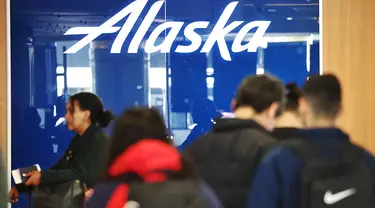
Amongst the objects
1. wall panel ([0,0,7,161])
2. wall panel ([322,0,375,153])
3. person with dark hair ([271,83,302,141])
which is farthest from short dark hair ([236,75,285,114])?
wall panel ([0,0,7,161])

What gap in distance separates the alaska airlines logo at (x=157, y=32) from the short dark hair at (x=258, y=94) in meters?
2.17

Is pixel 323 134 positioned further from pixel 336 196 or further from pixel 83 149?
pixel 83 149

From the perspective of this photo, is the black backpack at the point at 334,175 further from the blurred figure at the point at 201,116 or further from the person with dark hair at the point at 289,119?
the blurred figure at the point at 201,116

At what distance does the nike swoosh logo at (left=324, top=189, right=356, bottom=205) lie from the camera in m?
2.31

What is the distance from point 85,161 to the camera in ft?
11.8

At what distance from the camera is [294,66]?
5.05 meters

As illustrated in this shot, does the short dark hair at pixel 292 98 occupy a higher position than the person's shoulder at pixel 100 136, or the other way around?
the short dark hair at pixel 292 98

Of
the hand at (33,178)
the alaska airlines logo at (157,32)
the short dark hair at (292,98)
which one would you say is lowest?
the hand at (33,178)

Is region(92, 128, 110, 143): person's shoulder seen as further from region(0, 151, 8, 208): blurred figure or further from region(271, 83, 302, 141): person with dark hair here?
region(0, 151, 8, 208): blurred figure

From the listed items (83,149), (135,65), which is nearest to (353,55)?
(135,65)

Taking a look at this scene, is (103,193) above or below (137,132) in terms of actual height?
below

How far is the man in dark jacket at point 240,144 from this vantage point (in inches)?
105

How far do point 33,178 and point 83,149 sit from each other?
1.40 ft

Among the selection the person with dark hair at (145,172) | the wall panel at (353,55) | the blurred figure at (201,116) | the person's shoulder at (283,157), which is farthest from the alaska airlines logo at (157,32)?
the person with dark hair at (145,172)
